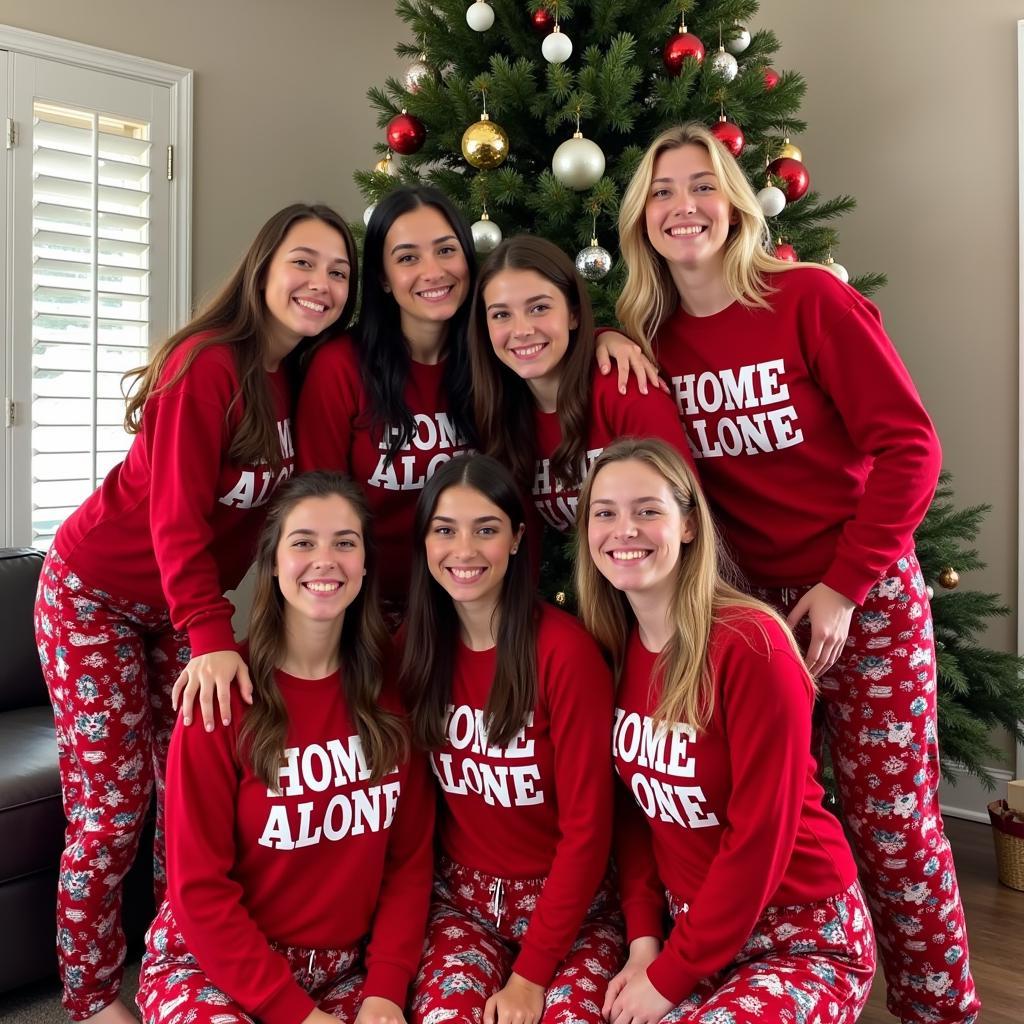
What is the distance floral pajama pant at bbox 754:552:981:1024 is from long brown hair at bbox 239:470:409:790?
28.8 inches

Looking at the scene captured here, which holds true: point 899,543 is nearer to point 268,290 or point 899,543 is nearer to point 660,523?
point 660,523

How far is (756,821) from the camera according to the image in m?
1.52

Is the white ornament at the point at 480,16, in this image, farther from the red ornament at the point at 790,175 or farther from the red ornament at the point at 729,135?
the red ornament at the point at 790,175

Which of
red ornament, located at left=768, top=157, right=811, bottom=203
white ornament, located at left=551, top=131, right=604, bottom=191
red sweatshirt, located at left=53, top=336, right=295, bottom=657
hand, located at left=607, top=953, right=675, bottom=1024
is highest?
red ornament, located at left=768, top=157, right=811, bottom=203

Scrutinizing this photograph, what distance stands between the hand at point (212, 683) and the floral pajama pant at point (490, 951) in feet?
1.59

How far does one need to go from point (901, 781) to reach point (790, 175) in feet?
5.14

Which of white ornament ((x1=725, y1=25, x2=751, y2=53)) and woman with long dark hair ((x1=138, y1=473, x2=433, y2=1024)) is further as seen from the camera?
white ornament ((x1=725, y1=25, x2=751, y2=53))

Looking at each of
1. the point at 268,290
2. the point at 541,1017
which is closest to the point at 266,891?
the point at 541,1017

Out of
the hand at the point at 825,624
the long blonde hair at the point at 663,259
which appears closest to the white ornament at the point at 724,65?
the long blonde hair at the point at 663,259

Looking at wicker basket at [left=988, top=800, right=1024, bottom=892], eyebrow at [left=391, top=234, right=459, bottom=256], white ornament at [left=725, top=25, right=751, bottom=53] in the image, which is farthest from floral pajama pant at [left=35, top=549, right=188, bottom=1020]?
A: wicker basket at [left=988, top=800, right=1024, bottom=892]

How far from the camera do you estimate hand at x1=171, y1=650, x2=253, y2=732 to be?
1.66 metres

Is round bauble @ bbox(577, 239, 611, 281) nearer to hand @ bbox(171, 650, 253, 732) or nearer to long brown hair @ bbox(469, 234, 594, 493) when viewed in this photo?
long brown hair @ bbox(469, 234, 594, 493)

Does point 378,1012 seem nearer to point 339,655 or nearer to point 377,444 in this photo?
point 339,655

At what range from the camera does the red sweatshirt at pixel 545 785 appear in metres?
1.68
